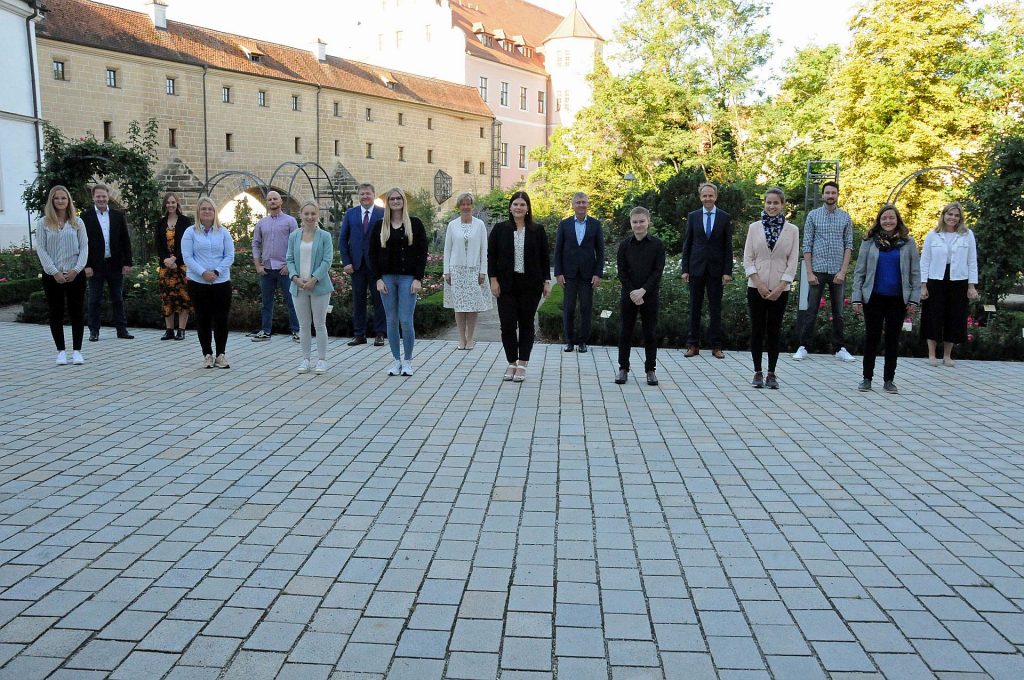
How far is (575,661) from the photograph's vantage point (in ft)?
10.3

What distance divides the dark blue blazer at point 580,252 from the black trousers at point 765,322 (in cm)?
238

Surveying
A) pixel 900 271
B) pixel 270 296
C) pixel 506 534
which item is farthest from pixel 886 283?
pixel 270 296

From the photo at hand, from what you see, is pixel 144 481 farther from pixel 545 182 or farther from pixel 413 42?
pixel 413 42

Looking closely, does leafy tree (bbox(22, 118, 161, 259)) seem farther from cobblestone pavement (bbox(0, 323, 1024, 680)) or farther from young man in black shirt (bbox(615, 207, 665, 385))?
young man in black shirt (bbox(615, 207, 665, 385))

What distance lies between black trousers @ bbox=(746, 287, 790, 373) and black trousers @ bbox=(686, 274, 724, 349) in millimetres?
1607

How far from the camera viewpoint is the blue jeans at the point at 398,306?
9156 millimetres

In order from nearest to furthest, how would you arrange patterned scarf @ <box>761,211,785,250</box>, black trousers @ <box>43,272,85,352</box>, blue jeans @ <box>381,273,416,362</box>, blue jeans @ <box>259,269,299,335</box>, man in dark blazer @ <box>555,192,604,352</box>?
patterned scarf @ <box>761,211,785,250</box>, blue jeans @ <box>381,273,416,362</box>, black trousers @ <box>43,272,85,352</box>, man in dark blazer @ <box>555,192,604,352</box>, blue jeans @ <box>259,269,299,335</box>

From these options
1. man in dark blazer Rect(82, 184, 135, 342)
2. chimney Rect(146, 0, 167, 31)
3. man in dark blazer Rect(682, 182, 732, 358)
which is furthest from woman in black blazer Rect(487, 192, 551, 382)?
chimney Rect(146, 0, 167, 31)

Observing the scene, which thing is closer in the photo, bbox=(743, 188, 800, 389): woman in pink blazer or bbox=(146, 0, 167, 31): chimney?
bbox=(743, 188, 800, 389): woman in pink blazer

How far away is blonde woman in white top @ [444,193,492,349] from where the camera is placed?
A: 408 inches

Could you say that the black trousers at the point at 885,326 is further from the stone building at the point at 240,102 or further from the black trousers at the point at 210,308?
the stone building at the point at 240,102

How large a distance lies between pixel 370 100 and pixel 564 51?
25866 mm

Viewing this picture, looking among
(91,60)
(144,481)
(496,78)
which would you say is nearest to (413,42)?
(496,78)

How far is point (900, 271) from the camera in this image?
333 inches
